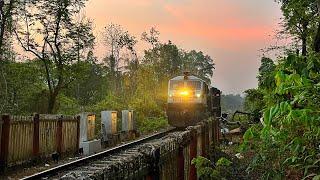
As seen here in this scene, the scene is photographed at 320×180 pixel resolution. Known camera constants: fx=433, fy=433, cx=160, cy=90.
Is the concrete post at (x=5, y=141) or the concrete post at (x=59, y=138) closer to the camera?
the concrete post at (x=5, y=141)

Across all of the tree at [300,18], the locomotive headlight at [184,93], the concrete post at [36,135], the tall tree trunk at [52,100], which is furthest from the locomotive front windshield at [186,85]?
the concrete post at [36,135]

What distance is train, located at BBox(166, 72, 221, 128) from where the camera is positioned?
26.7m

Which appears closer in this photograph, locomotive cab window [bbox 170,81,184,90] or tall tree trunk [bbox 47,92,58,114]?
locomotive cab window [bbox 170,81,184,90]

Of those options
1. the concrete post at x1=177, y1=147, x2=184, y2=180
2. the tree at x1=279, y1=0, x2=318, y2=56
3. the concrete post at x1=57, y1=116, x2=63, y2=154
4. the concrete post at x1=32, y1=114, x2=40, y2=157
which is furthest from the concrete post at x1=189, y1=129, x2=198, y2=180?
the tree at x1=279, y1=0, x2=318, y2=56

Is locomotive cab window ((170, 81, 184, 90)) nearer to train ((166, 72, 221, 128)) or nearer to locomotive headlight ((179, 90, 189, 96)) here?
train ((166, 72, 221, 128))

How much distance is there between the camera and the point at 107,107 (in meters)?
35.3

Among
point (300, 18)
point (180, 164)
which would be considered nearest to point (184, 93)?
point (300, 18)

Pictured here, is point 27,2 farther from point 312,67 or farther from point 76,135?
point 312,67

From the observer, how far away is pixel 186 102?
2717 centimetres

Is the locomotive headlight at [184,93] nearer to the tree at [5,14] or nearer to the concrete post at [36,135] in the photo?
the tree at [5,14]

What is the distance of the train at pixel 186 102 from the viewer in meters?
26.7

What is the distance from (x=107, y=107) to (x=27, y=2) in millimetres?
10645

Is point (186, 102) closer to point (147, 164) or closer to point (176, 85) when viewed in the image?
point (176, 85)

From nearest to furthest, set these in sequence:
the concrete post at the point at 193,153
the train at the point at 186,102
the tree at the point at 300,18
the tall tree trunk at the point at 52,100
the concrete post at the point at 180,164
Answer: the concrete post at the point at 180,164 < the concrete post at the point at 193,153 < the tree at the point at 300,18 < the train at the point at 186,102 < the tall tree trunk at the point at 52,100
